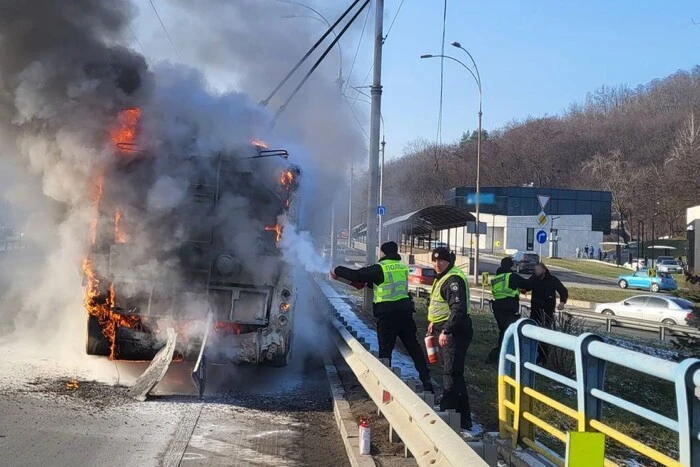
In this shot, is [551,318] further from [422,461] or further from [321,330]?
[422,461]

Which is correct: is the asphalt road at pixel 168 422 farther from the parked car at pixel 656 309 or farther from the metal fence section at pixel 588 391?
the parked car at pixel 656 309

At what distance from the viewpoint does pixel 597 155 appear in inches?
3433

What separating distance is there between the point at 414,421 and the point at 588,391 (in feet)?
4.43

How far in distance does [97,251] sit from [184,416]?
101 inches

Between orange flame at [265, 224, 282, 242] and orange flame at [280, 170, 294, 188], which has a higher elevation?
orange flame at [280, 170, 294, 188]

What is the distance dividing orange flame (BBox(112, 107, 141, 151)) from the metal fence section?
5537 mm

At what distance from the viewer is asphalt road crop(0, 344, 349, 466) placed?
595 cm

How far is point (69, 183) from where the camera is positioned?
31.0 ft

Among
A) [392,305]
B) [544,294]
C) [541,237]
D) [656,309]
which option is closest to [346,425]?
[392,305]

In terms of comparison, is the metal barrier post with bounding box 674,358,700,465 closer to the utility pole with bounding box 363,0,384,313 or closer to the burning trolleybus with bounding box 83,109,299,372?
the burning trolleybus with bounding box 83,109,299,372

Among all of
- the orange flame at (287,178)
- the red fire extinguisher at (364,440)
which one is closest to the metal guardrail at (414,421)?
the red fire extinguisher at (364,440)

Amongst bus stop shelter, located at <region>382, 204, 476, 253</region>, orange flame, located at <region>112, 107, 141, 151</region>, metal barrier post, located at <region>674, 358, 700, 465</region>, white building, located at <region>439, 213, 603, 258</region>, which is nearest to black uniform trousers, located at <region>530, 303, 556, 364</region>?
orange flame, located at <region>112, 107, 141, 151</region>

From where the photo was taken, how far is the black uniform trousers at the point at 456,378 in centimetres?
648

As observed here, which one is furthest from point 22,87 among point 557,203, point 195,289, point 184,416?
point 557,203
